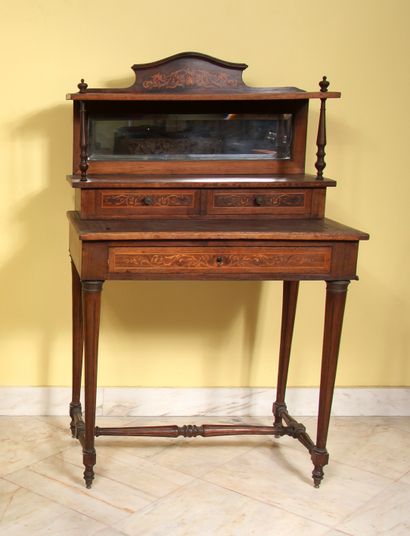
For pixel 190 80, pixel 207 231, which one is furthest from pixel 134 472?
pixel 190 80

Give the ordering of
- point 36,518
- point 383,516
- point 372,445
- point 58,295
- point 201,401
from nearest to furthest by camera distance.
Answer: point 36,518 → point 383,516 → point 372,445 → point 58,295 → point 201,401

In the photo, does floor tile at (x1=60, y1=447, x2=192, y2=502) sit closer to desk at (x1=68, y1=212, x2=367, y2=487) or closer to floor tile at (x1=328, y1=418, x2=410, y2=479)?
desk at (x1=68, y1=212, x2=367, y2=487)

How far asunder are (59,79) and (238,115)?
2.60ft

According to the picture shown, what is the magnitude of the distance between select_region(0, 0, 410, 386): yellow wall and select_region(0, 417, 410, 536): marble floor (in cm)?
32

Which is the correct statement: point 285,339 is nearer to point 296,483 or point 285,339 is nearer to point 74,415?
point 296,483

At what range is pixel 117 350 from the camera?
13.1ft

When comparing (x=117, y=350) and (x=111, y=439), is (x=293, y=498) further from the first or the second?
(x=117, y=350)

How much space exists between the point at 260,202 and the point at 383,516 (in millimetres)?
1283

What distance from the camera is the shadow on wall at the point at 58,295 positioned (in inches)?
149

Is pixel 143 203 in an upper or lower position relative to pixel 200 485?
upper

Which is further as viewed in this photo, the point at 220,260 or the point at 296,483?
the point at 296,483

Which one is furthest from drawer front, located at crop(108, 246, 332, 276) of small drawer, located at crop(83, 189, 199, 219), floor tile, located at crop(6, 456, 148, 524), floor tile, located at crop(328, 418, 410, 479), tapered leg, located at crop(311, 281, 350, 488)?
floor tile, located at crop(328, 418, 410, 479)

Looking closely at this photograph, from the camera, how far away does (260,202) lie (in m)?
3.43

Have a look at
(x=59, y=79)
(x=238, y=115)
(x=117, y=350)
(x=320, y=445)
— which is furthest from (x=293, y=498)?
(x=59, y=79)
